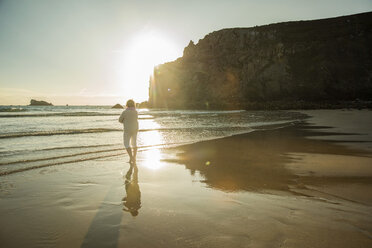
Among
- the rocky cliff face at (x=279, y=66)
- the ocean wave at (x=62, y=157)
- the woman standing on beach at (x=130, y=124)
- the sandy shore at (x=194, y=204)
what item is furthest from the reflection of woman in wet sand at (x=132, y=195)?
the rocky cliff face at (x=279, y=66)

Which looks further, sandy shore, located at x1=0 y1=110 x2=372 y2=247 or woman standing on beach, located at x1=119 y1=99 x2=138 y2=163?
woman standing on beach, located at x1=119 y1=99 x2=138 y2=163

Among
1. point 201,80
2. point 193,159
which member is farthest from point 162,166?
point 201,80

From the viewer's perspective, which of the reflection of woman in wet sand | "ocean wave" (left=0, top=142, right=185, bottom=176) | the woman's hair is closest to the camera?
the reflection of woman in wet sand

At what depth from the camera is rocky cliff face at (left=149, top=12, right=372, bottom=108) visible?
67.7m

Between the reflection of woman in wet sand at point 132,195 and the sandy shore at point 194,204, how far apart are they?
0.07 feet

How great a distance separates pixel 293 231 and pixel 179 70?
92.9m

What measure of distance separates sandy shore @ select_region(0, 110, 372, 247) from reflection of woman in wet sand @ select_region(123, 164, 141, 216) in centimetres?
2

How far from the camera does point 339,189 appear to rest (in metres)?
5.18

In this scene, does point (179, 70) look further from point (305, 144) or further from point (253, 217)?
point (253, 217)

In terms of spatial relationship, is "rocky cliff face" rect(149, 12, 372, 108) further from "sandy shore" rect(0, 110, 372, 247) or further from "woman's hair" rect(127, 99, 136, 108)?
"sandy shore" rect(0, 110, 372, 247)

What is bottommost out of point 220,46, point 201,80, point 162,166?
point 162,166

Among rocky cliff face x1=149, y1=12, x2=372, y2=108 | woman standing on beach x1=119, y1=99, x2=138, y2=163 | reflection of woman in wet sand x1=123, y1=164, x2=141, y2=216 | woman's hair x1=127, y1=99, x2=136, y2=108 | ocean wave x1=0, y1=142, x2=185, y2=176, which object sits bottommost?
reflection of woman in wet sand x1=123, y1=164, x2=141, y2=216

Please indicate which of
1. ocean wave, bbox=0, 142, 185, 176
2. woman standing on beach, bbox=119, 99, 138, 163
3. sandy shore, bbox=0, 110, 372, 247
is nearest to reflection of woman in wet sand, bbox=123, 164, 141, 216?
sandy shore, bbox=0, 110, 372, 247

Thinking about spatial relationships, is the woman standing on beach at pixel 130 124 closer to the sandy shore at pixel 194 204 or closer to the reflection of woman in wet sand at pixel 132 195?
the sandy shore at pixel 194 204
